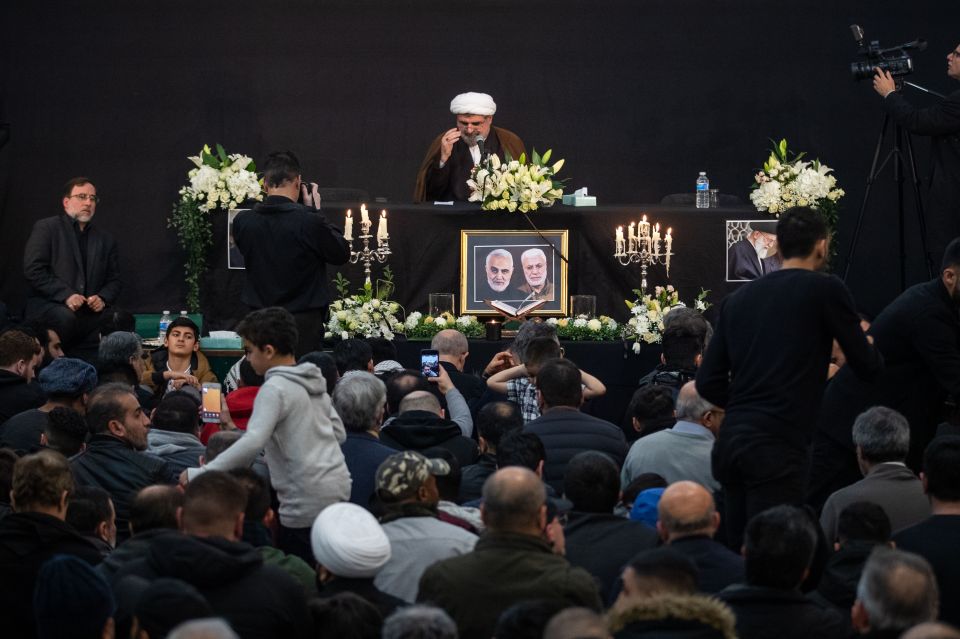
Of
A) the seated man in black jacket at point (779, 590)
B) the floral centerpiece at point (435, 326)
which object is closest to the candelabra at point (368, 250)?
the floral centerpiece at point (435, 326)

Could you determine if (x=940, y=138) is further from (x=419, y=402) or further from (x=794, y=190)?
(x=419, y=402)

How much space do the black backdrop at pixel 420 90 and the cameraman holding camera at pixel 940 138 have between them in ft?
6.94

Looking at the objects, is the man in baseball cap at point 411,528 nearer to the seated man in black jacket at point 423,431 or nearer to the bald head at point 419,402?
the seated man in black jacket at point 423,431

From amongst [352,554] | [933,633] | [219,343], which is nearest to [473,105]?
[219,343]

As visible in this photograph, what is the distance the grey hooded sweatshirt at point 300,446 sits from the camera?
18.9 feet

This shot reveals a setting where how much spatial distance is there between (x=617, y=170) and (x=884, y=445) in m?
8.05

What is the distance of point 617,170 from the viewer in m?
13.9

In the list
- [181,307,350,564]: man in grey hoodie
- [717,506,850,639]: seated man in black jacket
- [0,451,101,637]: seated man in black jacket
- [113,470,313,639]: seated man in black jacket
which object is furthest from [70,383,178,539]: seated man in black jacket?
[717,506,850,639]: seated man in black jacket

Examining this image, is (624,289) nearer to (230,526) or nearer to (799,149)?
(799,149)

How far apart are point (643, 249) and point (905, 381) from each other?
3751 millimetres

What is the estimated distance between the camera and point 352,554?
4730mm

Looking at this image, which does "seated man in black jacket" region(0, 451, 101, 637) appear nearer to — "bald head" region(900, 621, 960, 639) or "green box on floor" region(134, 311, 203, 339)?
"bald head" region(900, 621, 960, 639)

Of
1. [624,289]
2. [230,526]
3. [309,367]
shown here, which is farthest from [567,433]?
[624,289]

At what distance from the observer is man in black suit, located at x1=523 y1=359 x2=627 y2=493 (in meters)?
6.61
